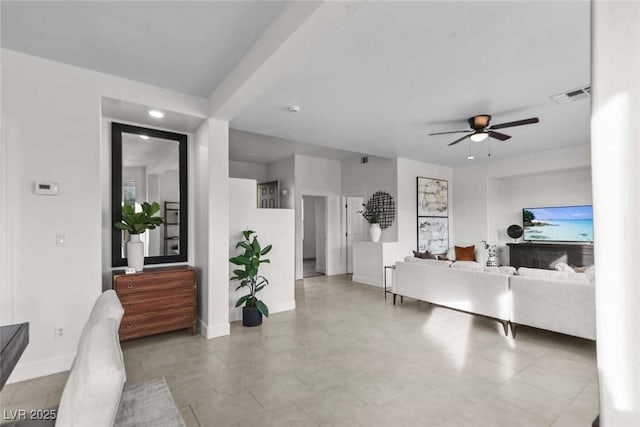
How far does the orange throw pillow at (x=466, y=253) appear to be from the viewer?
22.8 ft

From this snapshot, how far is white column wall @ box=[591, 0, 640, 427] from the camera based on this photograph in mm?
588

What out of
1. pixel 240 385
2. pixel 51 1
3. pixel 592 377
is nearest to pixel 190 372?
pixel 240 385

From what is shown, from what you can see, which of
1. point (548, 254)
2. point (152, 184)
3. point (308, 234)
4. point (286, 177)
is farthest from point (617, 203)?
point (308, 234)

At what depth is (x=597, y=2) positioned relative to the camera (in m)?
0.64

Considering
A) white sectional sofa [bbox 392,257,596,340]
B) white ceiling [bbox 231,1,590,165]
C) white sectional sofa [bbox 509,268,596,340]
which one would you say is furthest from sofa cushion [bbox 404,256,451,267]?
white ceiling [bbox 231,1,590,165]

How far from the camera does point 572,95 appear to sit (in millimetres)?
3416

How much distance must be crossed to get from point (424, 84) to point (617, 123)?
A: 9.35 ft

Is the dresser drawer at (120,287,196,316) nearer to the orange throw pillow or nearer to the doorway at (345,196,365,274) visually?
the doorway at (345,196,365,274)

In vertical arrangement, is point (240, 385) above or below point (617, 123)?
below

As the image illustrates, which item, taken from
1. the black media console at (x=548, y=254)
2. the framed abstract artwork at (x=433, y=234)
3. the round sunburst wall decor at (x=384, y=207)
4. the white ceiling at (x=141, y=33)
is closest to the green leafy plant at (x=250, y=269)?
the white ceiling at (x=141, y=33)

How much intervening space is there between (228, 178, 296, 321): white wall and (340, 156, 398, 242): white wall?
2820mm

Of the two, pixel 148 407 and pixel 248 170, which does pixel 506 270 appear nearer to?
pixel 148 407

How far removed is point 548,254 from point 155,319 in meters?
7.01

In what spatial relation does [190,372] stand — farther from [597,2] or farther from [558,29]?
[558,29]
